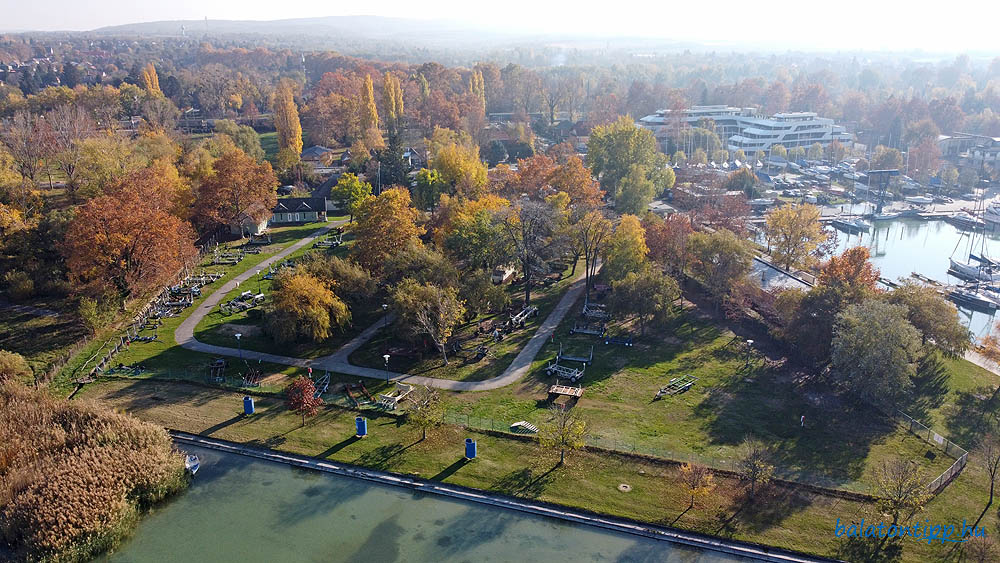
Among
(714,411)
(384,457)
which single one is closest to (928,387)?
(714,411)

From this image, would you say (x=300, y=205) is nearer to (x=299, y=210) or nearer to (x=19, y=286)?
(x=299, y=210)

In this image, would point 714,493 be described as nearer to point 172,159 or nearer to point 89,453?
point 89,453

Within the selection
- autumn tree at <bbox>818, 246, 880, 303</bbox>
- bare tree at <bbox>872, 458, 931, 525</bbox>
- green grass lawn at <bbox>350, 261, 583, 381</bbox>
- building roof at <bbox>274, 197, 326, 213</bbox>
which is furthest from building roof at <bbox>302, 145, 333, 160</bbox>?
bare tree at <bbox>872, 458, 931, 525</bbox>

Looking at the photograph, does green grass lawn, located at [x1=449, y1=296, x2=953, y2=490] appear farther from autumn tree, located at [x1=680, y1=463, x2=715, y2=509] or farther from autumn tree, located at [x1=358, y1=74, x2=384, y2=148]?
autumn tree, located at [x1=358, y1=74, x2=384, y2=148]

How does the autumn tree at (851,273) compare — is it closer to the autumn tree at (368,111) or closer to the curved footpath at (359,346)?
the curved footpath at (359,346)

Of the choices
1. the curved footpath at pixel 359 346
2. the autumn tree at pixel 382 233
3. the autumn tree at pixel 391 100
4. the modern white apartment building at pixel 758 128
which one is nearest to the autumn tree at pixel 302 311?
the curved footpath at pixel 359 346

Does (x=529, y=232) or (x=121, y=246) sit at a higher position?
(x=529, y=232)

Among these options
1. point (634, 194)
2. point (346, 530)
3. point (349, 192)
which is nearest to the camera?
point (346, 530)
